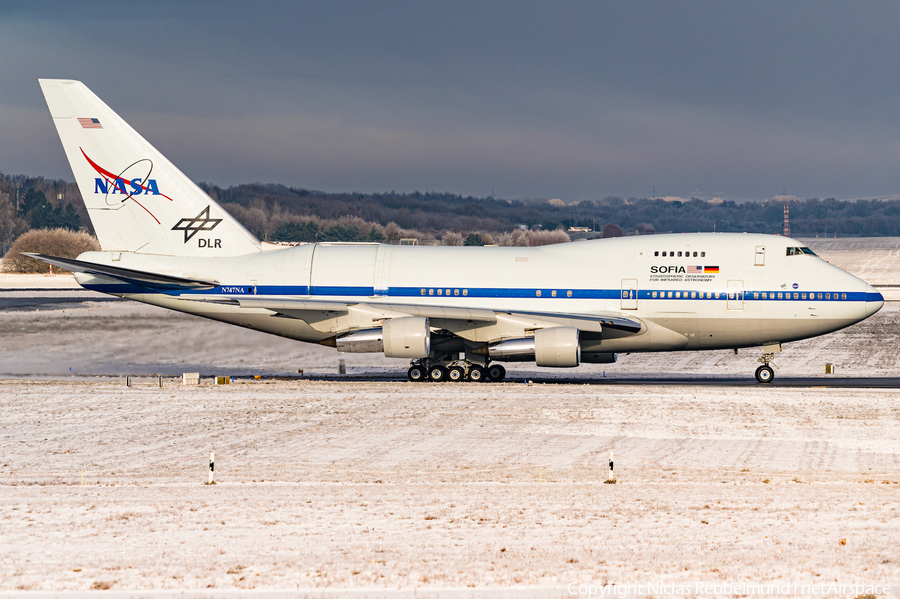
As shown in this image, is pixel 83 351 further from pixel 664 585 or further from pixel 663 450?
pixel 664 585

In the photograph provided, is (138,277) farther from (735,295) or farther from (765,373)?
(765,373)

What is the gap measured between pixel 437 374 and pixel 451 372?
0.59m

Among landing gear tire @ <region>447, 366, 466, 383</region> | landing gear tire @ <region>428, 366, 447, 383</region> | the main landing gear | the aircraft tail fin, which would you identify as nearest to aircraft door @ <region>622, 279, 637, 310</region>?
the main landing gear

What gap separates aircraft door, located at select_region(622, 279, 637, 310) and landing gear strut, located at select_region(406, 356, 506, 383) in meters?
5.88

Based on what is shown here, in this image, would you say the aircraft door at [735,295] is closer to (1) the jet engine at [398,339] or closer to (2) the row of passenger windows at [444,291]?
(2) the row of passenger windows at [444,291]

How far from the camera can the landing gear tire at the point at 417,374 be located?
34.7 meters

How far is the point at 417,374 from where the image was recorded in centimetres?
3478

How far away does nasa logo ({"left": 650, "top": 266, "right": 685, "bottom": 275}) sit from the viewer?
33781 mm

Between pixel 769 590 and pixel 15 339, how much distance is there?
42.3 m

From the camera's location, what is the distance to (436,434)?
76.0 ft

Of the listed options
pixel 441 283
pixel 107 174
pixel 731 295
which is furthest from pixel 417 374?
pixel 107 174

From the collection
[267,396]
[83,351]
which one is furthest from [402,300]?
[83,351]

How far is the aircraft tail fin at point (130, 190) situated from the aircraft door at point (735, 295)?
784 inches

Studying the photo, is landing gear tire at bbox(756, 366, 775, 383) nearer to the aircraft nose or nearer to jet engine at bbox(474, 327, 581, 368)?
the aircraft nose
